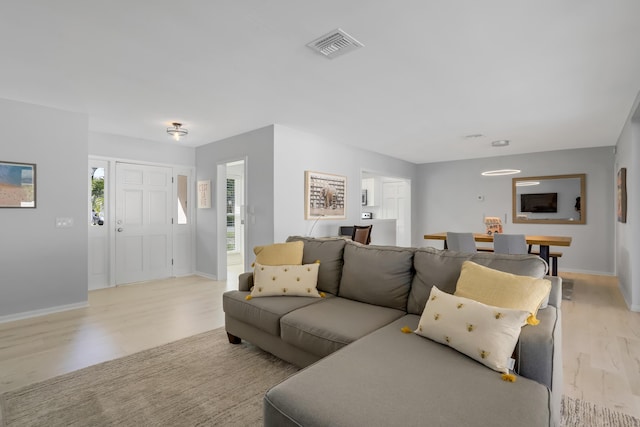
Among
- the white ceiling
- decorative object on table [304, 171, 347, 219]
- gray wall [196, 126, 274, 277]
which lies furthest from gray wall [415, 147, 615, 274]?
gray wall [196, 126, 274, 277]

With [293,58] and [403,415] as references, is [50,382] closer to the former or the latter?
[403,415]

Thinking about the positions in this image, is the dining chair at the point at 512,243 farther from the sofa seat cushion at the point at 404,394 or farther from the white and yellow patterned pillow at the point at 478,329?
the sofa seat cushion at the point at 404,394

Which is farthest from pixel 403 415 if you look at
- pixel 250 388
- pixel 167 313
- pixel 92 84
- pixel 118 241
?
pixel 118 241

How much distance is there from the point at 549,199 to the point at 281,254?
6.05 m

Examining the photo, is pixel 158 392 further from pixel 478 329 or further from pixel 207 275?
pixel 207 275

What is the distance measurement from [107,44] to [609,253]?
310 inches

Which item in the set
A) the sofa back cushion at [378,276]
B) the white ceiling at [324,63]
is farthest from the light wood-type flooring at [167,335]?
the white ceiling at [324,63]

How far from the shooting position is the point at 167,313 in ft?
12.0

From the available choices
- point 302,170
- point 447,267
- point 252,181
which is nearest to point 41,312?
point 252,181

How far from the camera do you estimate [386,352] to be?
1598mm

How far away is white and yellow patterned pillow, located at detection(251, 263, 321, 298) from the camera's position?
2.64 metres

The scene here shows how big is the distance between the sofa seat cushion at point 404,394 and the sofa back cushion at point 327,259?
3.77ft

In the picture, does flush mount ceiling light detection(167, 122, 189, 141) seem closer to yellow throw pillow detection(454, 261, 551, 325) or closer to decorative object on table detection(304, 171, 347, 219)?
decorative object on table detection(304, 171, 347, 219)

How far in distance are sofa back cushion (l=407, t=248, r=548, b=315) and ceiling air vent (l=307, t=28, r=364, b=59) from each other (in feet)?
5.19
